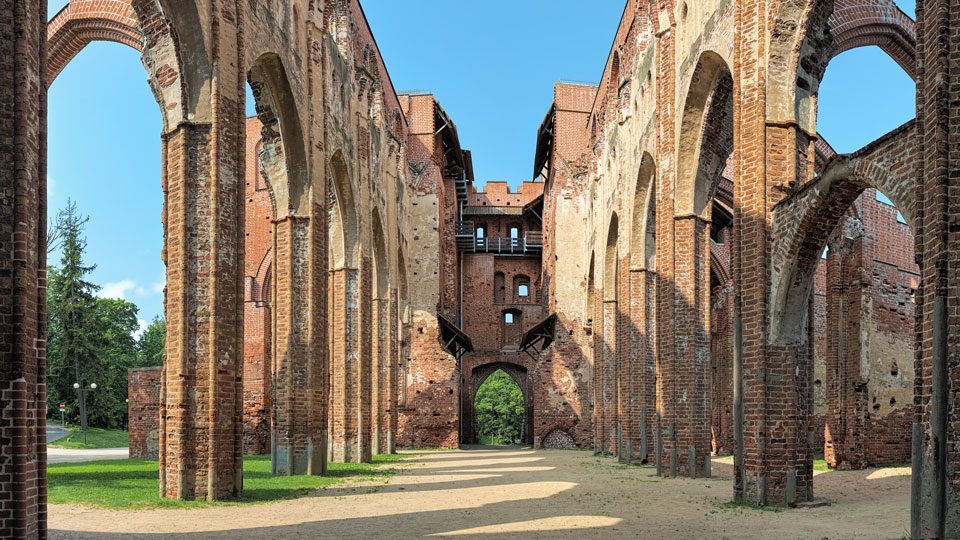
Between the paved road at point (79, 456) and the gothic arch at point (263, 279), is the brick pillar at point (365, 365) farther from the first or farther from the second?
the gothic arch at point (263, 279)

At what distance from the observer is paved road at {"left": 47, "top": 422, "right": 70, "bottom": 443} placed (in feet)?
120

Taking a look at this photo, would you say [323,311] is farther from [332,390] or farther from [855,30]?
[855,30]

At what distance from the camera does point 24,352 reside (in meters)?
6.36

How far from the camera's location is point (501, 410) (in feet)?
198

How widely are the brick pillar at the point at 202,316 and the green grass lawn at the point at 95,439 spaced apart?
26042mm

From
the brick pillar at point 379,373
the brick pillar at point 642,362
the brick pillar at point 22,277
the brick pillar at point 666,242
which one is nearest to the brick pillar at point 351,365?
the brick pillar at point 379,373

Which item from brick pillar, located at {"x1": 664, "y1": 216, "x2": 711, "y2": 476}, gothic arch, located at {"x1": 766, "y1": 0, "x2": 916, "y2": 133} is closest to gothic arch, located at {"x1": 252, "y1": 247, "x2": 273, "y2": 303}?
brick pillar, located at {"x1": 664, "y1": 216, "x2": 711, "y2": 476}

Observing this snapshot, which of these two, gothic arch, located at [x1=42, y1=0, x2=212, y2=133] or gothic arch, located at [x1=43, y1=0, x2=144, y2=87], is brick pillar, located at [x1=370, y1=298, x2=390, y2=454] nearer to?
gothic arch, located at [x1=43, y1=0, x2=144, y2=87]

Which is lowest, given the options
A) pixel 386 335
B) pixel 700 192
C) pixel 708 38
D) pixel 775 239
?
pixel 386 335

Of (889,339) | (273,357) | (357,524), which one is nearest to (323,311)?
(273,357)

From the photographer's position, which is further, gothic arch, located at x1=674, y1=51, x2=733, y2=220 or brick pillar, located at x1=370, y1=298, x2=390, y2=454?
brick pillar, located at x1=370, y1=298, x2=390, y2=454

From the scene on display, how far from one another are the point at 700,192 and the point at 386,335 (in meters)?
12.8

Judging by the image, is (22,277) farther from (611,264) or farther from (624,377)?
(611,264)

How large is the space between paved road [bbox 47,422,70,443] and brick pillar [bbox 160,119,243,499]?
2913cm
